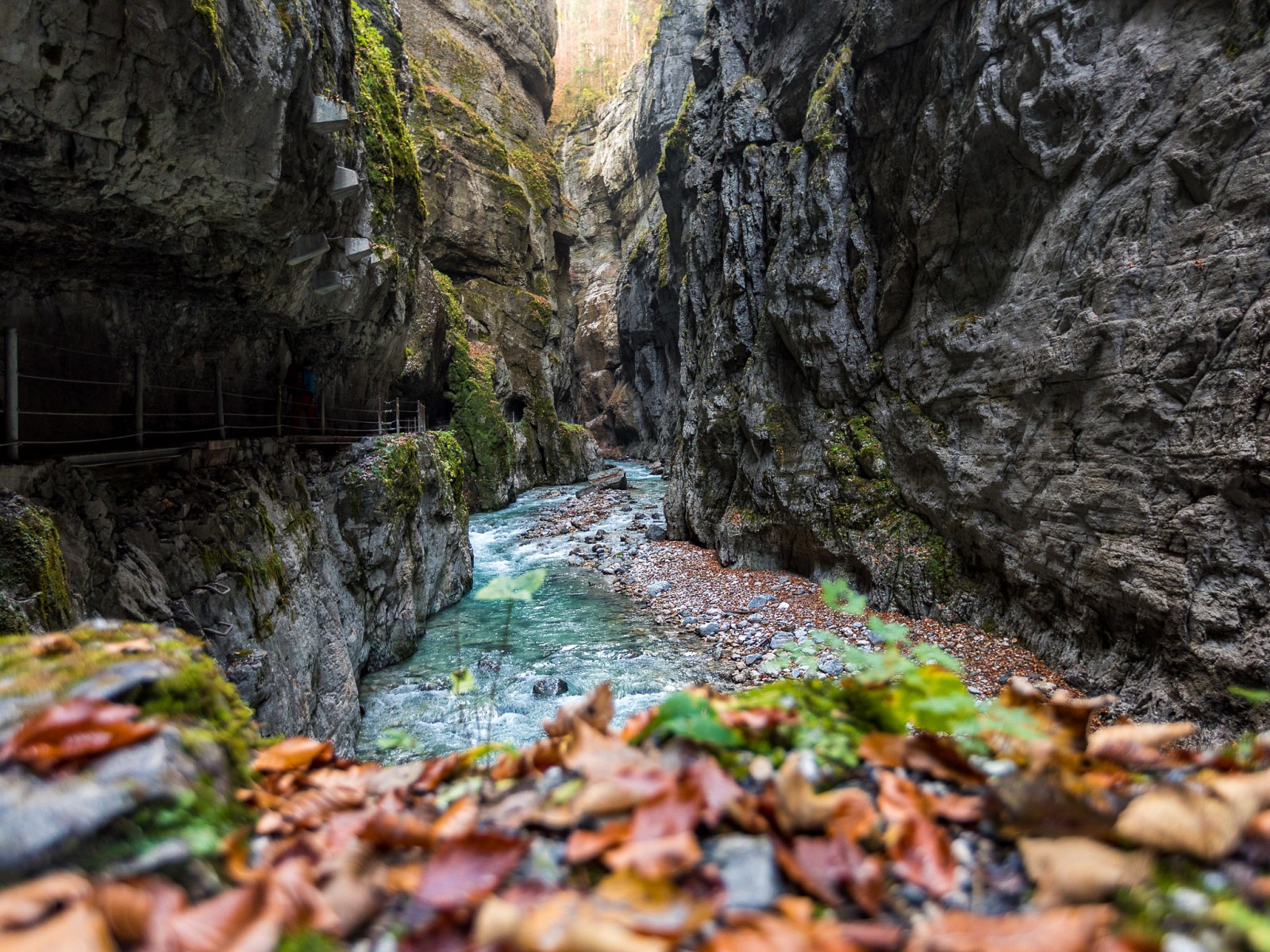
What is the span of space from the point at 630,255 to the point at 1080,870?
153 feet

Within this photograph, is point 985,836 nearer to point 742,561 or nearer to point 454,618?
point 454,618

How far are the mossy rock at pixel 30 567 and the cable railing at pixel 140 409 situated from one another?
99 cm

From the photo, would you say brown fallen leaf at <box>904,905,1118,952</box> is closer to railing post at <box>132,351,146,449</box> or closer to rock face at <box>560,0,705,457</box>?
railing post at <box>132,351,146,449</box>

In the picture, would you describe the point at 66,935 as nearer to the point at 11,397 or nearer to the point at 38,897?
the point at 38,897

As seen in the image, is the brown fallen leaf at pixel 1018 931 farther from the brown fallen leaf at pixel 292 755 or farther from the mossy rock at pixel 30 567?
the mossy rock at pixel 30 567

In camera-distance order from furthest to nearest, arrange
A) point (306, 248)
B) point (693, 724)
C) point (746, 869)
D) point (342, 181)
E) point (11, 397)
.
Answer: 1. point (306, 248)
2. point (342, 181)
3. point (11, 397)
4. point (693, 724)
5. point (746, 869)

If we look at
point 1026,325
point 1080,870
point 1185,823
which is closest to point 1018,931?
point 1080,870

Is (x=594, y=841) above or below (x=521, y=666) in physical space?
above

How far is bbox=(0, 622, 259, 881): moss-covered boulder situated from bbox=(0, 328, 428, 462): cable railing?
3591mm

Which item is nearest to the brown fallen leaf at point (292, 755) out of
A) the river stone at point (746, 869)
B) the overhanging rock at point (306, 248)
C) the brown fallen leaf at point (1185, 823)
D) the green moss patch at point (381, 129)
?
the river stone at point (746, 869)

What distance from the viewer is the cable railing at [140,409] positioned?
4938 millimetres

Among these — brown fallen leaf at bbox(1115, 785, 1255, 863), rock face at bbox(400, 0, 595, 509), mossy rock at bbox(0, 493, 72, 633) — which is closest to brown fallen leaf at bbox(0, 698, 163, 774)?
brown fallen leaf at bbox(1115, 785, 1255, 863)

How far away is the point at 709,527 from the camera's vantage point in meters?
15.5

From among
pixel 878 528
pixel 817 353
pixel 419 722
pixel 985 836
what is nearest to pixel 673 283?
pixel 817 353
